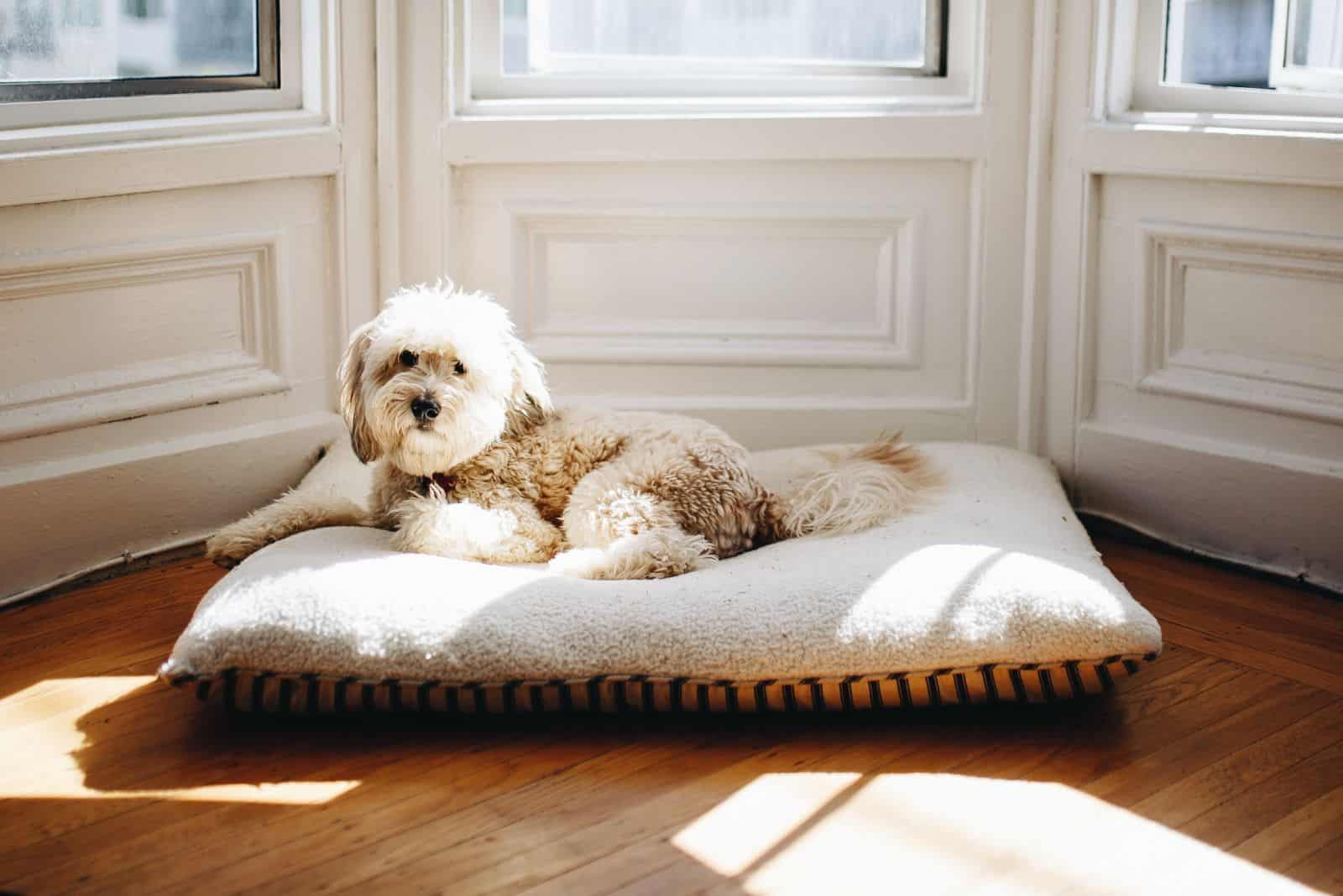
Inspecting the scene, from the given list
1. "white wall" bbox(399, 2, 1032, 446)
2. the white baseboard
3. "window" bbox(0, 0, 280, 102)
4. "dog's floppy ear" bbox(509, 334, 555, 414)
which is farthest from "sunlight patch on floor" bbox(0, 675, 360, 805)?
"white wall" bbox(399, 2, 1032, 446)

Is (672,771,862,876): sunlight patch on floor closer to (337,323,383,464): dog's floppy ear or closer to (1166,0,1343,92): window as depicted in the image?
(337,323,383,464): dog's floppy ear

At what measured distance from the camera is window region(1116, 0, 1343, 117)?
3068 mm

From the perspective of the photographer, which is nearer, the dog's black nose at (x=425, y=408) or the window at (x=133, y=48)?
the dog's black nose at (x=425, y=408)

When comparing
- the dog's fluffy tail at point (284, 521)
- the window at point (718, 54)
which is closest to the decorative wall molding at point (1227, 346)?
the window at point (718, 54)

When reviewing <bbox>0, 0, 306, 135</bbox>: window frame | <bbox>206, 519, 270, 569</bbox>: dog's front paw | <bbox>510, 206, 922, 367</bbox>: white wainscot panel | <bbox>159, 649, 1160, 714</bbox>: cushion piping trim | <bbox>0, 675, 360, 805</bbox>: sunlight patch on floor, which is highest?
<bbox>0, 0, 306, 135</bbox>: window frame

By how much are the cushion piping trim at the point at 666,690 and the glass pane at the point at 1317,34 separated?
1491 mm

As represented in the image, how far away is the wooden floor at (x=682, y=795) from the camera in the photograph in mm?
1905

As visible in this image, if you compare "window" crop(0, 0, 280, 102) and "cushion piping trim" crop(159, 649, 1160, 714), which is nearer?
"cushion piping trim" crop(159, 649, 1160, 714)

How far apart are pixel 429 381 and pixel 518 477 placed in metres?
0.28

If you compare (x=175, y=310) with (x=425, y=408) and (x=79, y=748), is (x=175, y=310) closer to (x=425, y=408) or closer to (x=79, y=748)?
(x=425, y=408)

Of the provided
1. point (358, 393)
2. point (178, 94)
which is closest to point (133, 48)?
point (178, 94)

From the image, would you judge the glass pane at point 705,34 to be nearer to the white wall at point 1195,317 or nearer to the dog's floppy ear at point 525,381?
the white wall at point 1195,317

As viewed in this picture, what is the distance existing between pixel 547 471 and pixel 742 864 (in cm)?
102

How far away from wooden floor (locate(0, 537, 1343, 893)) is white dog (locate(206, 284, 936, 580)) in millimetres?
373
